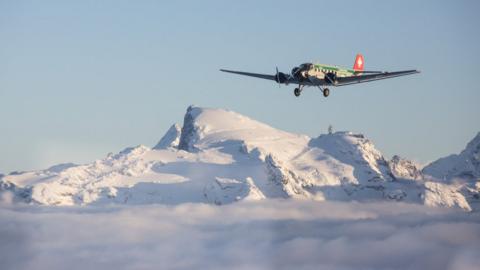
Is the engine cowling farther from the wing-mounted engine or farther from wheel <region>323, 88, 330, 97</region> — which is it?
wheel <region>323, 88, 330, 97</region>

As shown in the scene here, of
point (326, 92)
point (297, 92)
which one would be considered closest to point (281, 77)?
point (297, 92)

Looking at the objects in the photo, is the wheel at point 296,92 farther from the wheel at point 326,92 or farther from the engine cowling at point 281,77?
the wheel at point 326,92

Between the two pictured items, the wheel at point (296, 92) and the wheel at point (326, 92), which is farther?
the wheel at point (326, 92)

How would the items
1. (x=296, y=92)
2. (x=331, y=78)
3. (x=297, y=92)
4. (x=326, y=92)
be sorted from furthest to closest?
(x=331, y=78) < (x=297, y=92) < (x=326, y=92) < (x=296, y=92)

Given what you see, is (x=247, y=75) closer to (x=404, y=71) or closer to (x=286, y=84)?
(x=286, y=84)

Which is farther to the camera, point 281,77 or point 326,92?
point 281,77

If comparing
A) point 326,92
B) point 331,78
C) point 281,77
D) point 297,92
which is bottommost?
point 297,92

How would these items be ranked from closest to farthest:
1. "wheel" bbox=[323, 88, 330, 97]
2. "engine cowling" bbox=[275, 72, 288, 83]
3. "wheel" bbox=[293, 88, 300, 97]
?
1. "wheel" bbox=[293, 88, 300, 97]
2. "wheel" bbox=[323, 88, 330, 97]
3. "engine cowling" bbox=[275, 72, 288, 83]

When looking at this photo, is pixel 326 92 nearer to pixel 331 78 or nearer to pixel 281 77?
pixel 331 78

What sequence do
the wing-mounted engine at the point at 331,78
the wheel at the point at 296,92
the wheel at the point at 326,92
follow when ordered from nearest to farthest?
the wheel at the point at 296,92 → the wheel at the point at 326,92 → the wing-mounted engine at the point at 331,78

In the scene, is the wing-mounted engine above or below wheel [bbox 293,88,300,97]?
above

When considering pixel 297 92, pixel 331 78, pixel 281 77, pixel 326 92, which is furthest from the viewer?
pixel 281 77

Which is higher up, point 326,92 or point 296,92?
point 326,92

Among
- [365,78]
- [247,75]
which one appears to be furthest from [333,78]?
[247,75]
